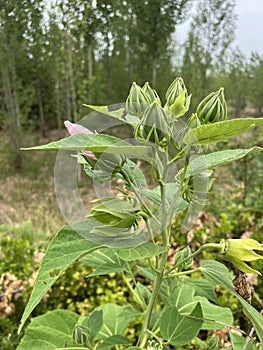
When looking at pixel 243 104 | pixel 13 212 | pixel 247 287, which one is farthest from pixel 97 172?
pixel 243 104

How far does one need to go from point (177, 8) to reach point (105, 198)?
20.2 ft

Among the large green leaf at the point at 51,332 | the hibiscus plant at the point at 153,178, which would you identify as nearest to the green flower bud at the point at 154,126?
the hibiscus plant at the point at 153,178

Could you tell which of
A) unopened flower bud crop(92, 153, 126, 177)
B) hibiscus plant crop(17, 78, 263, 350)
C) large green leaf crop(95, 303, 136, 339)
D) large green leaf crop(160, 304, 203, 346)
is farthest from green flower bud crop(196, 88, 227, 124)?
large green leaf crop(95, 303, 136, 339)

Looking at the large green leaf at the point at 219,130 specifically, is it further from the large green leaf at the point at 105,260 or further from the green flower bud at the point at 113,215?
the large green leaf at the point at 105,260

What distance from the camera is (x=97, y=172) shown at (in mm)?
430

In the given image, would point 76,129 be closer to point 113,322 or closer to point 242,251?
point 242,251

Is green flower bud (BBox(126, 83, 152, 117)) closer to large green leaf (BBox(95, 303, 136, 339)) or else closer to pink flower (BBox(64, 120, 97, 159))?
pink flower (BBox(64, 120, 97, 159))

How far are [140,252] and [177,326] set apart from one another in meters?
0.17

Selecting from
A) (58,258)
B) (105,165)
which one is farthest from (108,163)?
(58,258)

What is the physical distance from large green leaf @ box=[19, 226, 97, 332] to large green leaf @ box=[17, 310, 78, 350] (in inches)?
9.8

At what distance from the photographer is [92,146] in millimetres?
347

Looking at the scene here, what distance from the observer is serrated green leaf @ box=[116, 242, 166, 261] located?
0.39m

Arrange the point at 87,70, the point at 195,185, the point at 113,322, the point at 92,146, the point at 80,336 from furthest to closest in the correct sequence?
the point at 87,70, the point at 113,322, the point at 80,336, the point at 195,185, the point at 92,146

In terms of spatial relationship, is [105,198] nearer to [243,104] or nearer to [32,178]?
[32,178]
